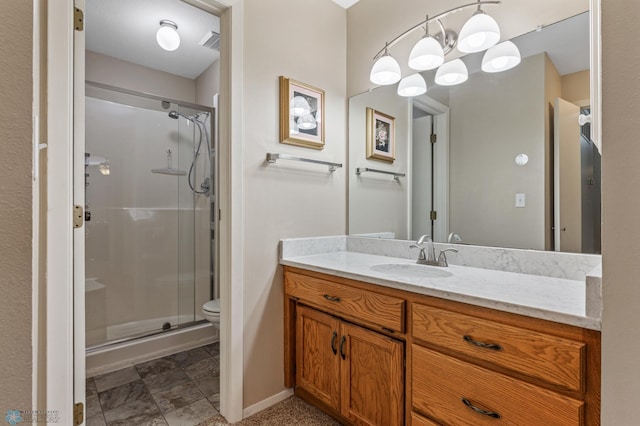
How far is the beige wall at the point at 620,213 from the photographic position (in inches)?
25.0

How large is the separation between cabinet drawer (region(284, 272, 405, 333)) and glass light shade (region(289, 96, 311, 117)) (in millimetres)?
961

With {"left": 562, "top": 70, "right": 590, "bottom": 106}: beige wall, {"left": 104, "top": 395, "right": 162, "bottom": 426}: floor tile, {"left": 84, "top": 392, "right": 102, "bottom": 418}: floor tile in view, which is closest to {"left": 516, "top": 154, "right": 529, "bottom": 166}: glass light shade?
{"left": 562, "top": 70, "right": 590, "bottom": 106}: beige wall

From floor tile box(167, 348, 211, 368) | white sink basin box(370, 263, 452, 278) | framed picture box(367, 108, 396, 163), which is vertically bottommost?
floor tile box(167, 348, 211, 368)

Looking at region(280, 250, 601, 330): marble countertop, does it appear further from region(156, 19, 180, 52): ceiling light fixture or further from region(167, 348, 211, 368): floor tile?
region(156, 19, 180, 52): ceiling light fixture

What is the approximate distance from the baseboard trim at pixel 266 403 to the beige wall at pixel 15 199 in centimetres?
138

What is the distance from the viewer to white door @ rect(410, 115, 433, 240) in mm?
1856

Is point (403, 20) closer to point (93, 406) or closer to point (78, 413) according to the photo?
point (78, 413)

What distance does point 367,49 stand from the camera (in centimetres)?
213

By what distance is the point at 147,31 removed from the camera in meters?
2.53

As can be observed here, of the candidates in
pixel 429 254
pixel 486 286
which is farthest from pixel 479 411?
pixel 429 254

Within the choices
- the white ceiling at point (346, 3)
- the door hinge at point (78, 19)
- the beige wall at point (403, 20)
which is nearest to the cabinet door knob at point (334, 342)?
the beige wall at point (403, 20)

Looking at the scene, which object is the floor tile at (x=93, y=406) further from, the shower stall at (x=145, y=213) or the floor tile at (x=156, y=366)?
the shower stall at (x=145, y=213)

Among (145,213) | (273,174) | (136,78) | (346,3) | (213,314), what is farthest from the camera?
(136,78)

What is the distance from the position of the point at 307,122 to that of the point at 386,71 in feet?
1.81
